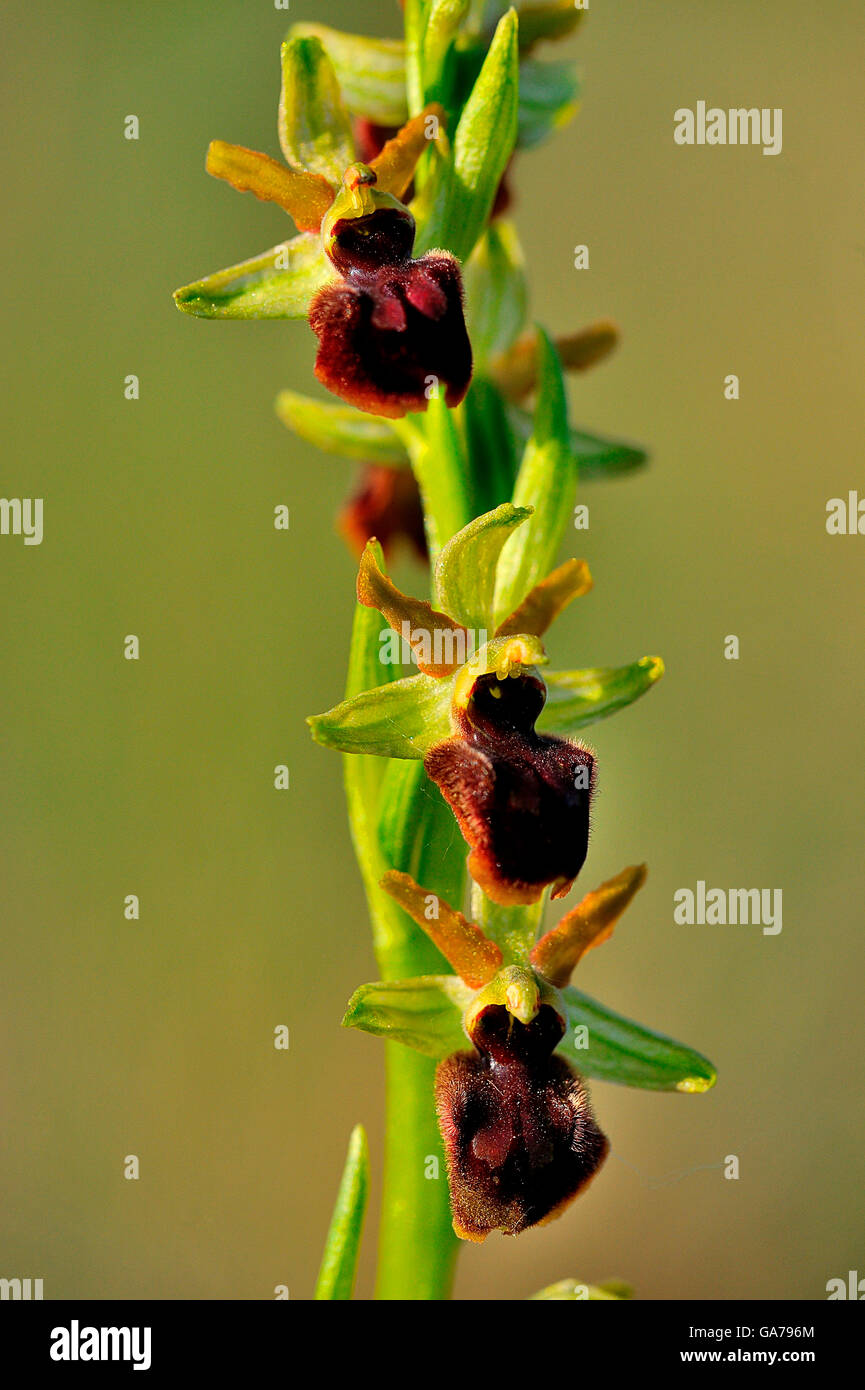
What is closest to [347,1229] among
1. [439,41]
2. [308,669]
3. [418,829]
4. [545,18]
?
[418,829]

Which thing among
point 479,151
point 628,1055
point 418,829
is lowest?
point 628,1055

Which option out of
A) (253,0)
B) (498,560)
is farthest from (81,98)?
(498,560)

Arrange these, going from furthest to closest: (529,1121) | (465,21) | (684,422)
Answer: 1. (684,422)
2. (465,21)
3. (529,1121)

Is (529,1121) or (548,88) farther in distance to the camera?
(548,88)

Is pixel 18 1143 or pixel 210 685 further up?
pixel 210 685

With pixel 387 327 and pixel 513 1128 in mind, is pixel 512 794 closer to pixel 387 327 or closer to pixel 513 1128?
pixel 513 1128

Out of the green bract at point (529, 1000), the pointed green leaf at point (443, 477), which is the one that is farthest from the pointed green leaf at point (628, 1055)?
the pointed green leaf at point (443, 477)
